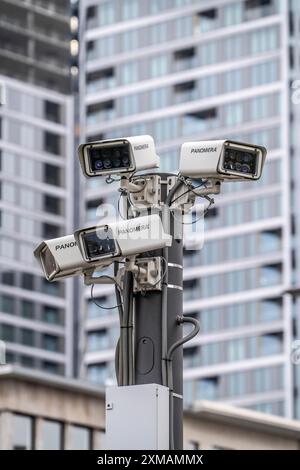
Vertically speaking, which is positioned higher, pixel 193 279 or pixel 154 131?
pixel 154 131

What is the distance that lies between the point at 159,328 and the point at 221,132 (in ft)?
416

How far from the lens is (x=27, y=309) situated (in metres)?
147

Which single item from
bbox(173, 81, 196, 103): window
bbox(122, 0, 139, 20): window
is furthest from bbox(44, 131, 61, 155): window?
bbox(173, 81, 196, 103): window

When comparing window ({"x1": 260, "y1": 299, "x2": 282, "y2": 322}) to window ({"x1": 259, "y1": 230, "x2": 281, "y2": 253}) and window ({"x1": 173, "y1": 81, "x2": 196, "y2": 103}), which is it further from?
window ({"x1": 173, "y1": 81, "x2": 196, "y2": 103})

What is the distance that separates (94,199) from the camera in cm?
14688

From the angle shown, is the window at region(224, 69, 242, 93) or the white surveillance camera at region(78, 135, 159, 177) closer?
the white surveillance camera at region(78, 135, 159, 177)

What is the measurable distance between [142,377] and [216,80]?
129884 mm

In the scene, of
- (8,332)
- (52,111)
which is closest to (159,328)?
(8,332)

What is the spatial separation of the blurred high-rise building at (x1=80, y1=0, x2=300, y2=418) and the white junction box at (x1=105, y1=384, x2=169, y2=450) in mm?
115950

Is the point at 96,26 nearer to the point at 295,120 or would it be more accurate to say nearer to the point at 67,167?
the point at 67,167

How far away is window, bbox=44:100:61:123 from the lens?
15300cm

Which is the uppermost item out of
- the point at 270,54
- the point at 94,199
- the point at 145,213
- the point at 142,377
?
the point at 270,54

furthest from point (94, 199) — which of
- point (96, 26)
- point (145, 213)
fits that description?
point (145, 213)

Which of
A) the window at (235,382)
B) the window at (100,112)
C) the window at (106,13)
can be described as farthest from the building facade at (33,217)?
the window at (235,382)
